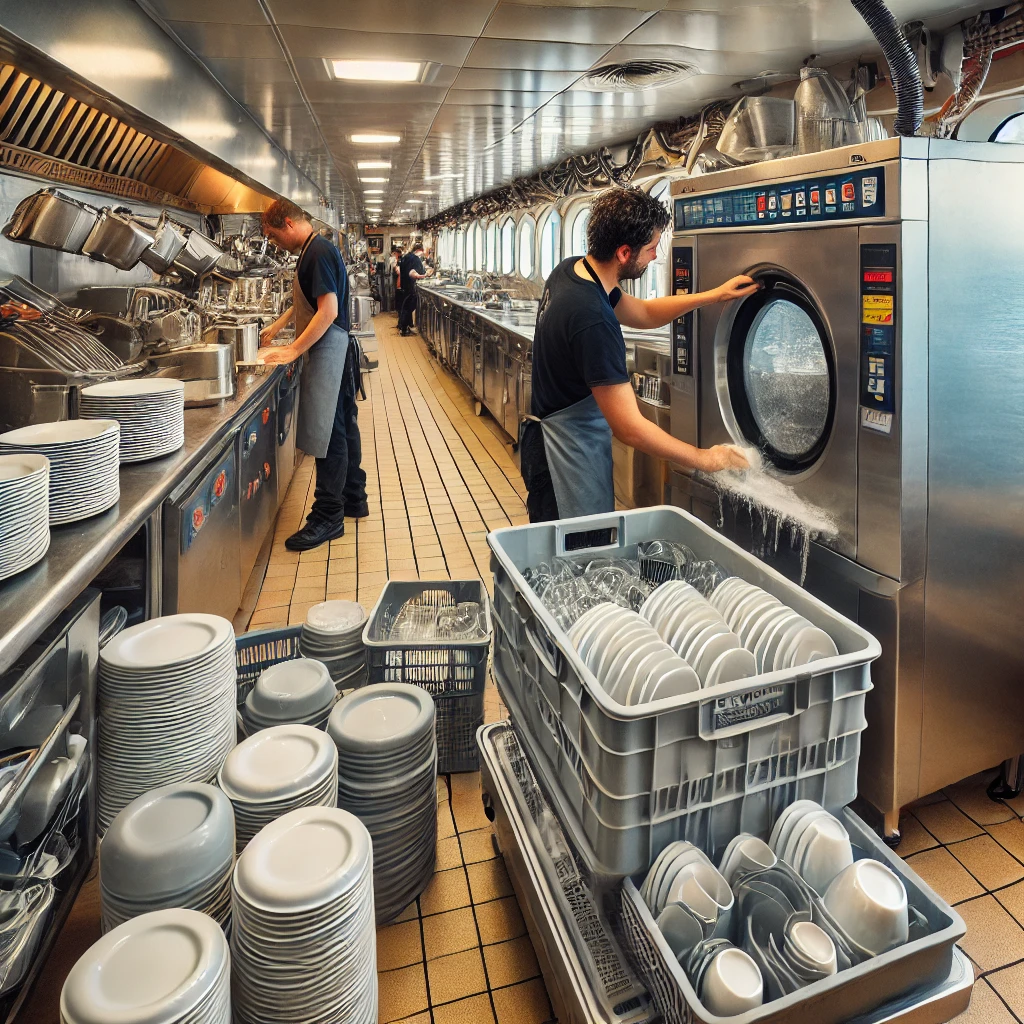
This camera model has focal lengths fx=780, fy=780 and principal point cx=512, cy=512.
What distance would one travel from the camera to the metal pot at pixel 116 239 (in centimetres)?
363

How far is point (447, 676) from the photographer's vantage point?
2391mm

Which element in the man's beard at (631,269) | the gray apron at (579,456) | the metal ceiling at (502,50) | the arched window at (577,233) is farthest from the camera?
the arched window at (577,233)

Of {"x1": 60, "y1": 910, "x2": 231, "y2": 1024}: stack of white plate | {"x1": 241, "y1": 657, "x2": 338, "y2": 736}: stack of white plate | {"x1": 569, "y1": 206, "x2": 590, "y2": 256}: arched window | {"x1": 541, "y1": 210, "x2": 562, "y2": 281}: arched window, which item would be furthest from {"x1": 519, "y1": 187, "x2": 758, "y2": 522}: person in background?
{"x1": 541, "y1": 210, "x2": 562, "y2": 281}: arched window

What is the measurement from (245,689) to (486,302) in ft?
26.4

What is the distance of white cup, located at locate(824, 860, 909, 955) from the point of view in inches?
46.9

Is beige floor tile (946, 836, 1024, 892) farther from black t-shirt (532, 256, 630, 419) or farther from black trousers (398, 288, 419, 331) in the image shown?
black trousers (398, 288, 419, 331)

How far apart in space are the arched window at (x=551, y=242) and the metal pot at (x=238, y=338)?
5.47m

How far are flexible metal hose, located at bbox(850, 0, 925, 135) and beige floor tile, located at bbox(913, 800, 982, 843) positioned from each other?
191cm

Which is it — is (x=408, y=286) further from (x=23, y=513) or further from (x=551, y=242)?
(x=23, y=513)

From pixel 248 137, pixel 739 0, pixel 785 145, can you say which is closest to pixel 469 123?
pixel 248 137

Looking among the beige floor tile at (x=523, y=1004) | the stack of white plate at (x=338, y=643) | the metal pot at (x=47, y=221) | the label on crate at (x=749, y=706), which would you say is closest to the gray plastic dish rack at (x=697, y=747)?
A: the label on crate at (x=749, y=706)

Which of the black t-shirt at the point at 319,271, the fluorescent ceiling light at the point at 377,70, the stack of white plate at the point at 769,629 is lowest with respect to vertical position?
the stack of white plate at the point at 769,629

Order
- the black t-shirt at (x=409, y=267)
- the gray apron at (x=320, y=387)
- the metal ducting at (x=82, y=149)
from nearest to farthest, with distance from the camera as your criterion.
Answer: the metal ducting at (x=82, y=149) → the gray apron at (x=320, y=387) → the black t-shirt at (x=409, y=267)

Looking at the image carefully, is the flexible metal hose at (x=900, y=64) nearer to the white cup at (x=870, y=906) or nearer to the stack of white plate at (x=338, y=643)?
the white cup at (x=870, y=906)
